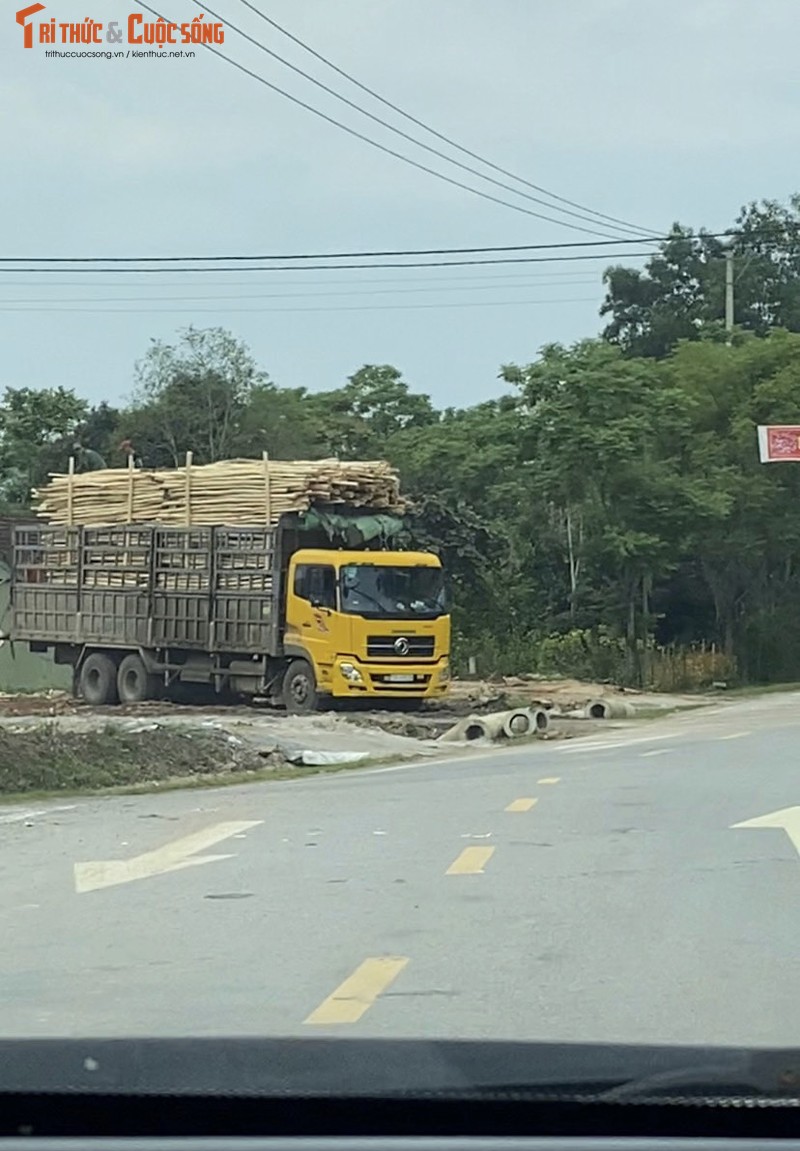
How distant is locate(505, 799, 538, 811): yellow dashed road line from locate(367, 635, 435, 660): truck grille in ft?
40.1

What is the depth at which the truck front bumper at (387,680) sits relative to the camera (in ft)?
90.2

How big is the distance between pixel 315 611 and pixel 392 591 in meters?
1.26

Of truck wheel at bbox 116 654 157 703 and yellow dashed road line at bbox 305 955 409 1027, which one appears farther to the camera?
truck wheel at bbox 116 654 157 703

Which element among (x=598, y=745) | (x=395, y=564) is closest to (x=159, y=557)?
(x=395, y=564)

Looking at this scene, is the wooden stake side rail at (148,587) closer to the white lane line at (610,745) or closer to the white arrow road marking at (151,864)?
the white lane line at (610,745)

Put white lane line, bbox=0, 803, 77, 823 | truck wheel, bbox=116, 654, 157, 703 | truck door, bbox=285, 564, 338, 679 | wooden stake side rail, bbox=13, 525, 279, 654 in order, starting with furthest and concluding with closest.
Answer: truck wheel, bbox=116, 654, 157, 703, wooden stake side rail, bbox=13, 525, 279, 654, truck door, bbox=285, 564, 338, 679, white lane line, bbox=0, 803, 77, 823

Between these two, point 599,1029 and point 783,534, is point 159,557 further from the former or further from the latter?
point 599,1029

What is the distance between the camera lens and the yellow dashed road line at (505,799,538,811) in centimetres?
1477

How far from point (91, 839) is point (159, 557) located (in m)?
17.3

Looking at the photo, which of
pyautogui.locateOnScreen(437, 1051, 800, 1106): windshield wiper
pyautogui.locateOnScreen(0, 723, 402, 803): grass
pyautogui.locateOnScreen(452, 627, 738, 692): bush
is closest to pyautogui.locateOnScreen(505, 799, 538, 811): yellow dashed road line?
pyautogui.locateOnScreen(0, 723, 402, 803): grass

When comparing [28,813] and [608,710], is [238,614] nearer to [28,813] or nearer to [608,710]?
[608,710]

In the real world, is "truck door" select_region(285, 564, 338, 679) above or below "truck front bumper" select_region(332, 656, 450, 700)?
above

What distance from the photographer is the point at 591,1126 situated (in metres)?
3.97

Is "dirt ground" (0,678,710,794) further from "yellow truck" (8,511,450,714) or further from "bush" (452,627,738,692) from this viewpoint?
"bush" (452,627,738,692)
